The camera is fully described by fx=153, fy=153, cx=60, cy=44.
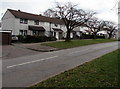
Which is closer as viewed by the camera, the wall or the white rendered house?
the white rendered house

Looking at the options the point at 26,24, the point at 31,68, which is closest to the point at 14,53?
the point at 31,68

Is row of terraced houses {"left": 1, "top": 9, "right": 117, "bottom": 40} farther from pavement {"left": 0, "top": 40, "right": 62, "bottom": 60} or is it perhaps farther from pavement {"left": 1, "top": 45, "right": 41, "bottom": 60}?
pavement {"left": 1, "top": 45, "right": 41, "bottom": 60}

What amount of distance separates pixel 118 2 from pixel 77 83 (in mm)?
6281

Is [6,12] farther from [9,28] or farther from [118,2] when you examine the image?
[118,2]

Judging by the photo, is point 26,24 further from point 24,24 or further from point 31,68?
point 31,68

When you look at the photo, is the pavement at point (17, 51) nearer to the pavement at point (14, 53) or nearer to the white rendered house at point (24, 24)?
the pavement at point (14, 53)

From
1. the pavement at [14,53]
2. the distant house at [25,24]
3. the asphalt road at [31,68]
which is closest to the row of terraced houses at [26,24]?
the distant house at [25,24]

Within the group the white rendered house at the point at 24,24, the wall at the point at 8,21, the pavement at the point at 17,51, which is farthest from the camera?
the wall at the point at 8,21

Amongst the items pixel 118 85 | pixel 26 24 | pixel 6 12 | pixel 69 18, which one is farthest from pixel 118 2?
pixel 6 12

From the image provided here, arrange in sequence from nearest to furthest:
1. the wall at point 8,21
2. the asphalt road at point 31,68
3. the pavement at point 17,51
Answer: the asphalt road at point 31,68 → the pavement at point 17,51 → the wall at point 8,21

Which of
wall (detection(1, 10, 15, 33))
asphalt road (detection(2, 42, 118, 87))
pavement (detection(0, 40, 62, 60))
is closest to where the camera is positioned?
asphalt road (detection(2, 42, 118, 87))

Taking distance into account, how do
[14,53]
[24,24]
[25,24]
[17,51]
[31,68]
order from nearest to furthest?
[31,68] → [14,53] → [17,51] → [24,24] → [25,24]

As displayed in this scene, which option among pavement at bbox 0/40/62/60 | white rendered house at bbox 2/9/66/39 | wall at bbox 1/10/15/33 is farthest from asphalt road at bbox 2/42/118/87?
wall at bbox 1/10/15/33

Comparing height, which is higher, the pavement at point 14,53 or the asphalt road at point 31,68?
the pavement at point 14,53
